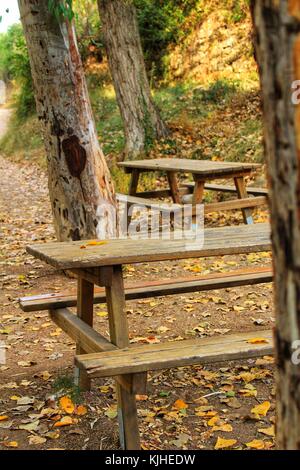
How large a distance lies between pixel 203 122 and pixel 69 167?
8388 millimetres

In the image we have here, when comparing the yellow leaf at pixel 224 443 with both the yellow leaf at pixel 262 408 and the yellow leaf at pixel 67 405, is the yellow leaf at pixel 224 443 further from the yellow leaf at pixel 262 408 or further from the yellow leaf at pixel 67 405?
the yellow leaf at pixel 67 405

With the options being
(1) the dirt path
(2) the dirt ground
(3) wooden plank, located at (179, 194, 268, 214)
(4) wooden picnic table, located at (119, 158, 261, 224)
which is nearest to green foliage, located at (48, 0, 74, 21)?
(4) wooden picnic table, located at (119, 158, 261, 224)

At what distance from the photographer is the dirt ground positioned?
4.02m

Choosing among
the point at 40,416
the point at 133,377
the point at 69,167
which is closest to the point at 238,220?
the point at 69,167

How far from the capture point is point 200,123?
49.8 ft

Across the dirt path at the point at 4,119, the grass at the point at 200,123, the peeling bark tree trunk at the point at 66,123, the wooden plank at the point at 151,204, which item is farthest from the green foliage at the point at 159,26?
the peeling bark tree trunk at the point at 66,123

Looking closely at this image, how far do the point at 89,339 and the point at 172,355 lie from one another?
71 cm

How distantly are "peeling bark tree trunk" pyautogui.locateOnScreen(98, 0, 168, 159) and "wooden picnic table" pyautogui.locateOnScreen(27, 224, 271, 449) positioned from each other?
32.1 ft

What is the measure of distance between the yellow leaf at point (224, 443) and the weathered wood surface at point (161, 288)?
117 cm

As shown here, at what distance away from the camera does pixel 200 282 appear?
197 inches

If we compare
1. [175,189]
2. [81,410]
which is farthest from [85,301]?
[175,189]

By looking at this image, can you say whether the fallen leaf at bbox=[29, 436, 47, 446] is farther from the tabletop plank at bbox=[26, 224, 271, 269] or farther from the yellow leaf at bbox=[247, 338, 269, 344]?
the yellow leaf at bbox=[247, 338, 269, 344]

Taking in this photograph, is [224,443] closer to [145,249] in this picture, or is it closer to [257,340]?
[257,340]

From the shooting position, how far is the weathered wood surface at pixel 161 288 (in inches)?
182
